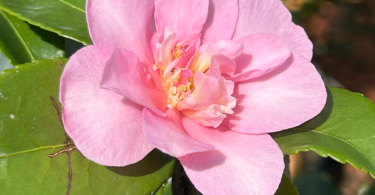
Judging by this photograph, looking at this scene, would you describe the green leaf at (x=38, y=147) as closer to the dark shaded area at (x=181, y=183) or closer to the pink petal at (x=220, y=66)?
the pink petal at (x=220, y=66)

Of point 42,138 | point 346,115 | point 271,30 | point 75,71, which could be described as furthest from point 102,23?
point 346,115

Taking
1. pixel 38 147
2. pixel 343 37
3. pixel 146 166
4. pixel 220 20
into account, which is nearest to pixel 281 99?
pixel 220 20

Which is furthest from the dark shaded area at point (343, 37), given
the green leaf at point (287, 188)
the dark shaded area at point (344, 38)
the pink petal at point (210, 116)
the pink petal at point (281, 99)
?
the pink petal at point (210, 116)

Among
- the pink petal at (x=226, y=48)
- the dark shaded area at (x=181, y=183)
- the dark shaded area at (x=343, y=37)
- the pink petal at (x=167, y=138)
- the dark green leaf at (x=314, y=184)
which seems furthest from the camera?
the dark shaded area at (x=343, y=37)

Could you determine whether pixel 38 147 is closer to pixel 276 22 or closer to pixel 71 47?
pixel 71 47

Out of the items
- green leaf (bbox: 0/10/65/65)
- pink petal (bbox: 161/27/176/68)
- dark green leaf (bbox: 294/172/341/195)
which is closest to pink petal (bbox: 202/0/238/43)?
pink petal (bbox: 161/27/176/68)

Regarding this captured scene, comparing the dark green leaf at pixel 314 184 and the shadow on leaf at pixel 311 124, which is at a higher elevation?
the shadow on leaf at pixel 311 124

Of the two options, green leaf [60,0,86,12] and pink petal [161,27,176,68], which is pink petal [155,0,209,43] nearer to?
pink petal [161,27,176,68]

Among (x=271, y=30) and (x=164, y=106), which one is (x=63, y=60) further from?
(x=271, y=30)
